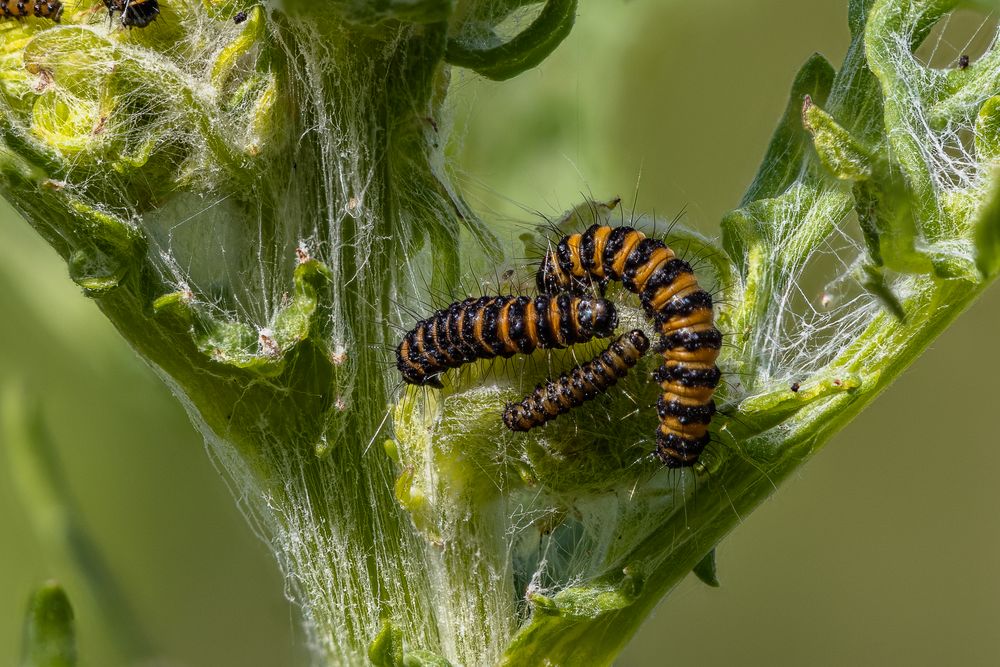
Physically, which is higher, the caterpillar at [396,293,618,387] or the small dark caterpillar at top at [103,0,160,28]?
the small dark caterpillar at top at [103,0,160,28]

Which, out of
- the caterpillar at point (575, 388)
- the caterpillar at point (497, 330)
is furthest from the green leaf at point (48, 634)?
the caterpillar at point (575, 388)

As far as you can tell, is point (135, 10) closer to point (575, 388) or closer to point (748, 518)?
point (575, 388)

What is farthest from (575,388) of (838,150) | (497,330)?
(838,150)

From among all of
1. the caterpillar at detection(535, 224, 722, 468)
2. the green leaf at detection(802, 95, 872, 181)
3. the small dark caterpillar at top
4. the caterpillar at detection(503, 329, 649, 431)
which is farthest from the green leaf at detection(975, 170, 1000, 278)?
the small dark caterpillar at top

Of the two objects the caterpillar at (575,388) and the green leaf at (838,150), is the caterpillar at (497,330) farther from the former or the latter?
the green leaf at (838,150)

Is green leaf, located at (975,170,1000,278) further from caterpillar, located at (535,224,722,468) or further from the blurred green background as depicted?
the blurred green background

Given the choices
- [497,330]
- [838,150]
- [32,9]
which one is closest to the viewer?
[838,150]
